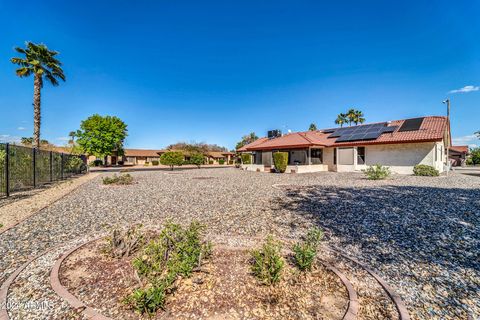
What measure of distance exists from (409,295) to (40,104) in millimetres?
26727

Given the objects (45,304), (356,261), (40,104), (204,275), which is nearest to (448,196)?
(356,261)

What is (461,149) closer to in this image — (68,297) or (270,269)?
(270,269)

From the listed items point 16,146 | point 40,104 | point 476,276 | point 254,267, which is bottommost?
point 476,276

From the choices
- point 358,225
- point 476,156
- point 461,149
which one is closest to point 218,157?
point 476,156

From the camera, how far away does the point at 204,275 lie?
3.04 meters

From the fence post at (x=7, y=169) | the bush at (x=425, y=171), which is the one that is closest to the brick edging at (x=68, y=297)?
the fence post at (x=7, y=169)

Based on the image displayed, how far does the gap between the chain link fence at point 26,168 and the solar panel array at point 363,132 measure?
23017 mm

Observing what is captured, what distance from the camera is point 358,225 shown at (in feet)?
17.7

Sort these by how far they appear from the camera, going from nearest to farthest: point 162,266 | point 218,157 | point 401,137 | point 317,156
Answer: point 162,266, point 401,137, point 317,156, point 218,157

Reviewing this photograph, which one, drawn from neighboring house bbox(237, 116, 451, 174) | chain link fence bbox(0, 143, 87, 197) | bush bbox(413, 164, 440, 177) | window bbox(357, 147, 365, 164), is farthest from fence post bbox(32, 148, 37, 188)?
bush bbox(413, 164, 440, 177)

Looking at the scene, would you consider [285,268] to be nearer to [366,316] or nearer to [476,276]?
[366,316]

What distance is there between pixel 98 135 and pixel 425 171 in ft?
123

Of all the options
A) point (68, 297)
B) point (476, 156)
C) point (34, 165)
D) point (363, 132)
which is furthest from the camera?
point (476, 156)

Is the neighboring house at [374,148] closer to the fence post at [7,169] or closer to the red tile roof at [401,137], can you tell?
the red tile roof at [401,137]
